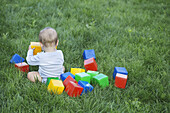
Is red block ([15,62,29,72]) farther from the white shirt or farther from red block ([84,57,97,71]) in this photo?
red block ([84,57,97,71])

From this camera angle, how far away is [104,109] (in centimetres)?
230

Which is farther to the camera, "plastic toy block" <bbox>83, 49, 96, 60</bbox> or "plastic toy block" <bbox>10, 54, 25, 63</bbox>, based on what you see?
"plastic toy block" <bbox>83, 49, 96, 60</bbox>

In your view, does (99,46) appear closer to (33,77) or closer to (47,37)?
(47,37)

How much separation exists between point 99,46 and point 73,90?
167 cm

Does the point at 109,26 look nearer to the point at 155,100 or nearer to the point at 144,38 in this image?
the point at 144,38

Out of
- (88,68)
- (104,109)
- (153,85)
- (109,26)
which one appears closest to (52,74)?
(88,68)

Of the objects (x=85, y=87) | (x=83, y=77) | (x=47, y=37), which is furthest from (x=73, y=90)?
(x=47, y=37)

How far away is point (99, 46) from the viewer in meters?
3.88

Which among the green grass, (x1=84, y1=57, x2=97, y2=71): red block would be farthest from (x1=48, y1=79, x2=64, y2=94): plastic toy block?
(x1=84, y1=57, x2=97, y2=71): red block

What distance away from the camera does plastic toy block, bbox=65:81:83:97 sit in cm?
241

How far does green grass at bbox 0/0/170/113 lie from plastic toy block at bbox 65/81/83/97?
2.9 inches

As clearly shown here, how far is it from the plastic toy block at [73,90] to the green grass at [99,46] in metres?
0.07

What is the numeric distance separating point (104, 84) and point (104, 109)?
0.51 metres

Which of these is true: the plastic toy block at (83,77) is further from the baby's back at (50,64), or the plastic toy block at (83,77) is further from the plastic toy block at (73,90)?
the baby's back at (50,64)
